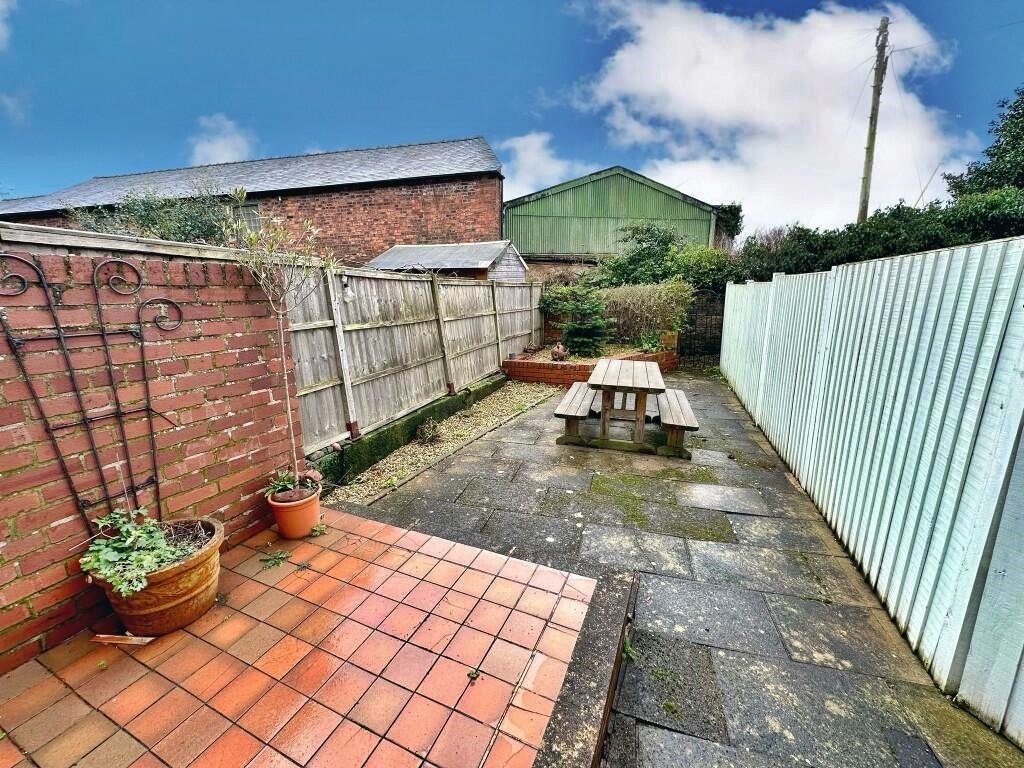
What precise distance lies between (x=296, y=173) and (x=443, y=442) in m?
16.8

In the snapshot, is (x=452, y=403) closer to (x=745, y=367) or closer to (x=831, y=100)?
(x=745, y=367)

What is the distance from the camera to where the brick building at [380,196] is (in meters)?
13.9

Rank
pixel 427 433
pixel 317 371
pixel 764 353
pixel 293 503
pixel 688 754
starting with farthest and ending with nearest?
pixel 764 353 < pixel 427 433 < pixel 317 371 < pixel 293 503 < pixel 688 754

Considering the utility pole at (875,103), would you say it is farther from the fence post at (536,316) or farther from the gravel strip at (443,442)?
the gravel strip at (443,442)

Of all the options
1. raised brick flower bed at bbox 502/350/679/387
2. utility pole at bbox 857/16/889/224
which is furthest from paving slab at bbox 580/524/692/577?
utility pole at bbox 857/16/889/224

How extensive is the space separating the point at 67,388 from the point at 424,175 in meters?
14.4

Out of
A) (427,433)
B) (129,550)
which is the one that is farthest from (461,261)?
(129,550)

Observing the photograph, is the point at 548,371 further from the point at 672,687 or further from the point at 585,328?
the point at 672,687

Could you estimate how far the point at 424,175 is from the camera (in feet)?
45.5

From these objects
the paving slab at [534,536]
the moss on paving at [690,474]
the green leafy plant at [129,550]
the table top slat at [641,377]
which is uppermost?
the green leafy plant at [129,550]

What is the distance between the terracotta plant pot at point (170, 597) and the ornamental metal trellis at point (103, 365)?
413mm

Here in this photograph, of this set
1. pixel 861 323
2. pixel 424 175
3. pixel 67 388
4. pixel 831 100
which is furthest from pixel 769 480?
pixel 424 175

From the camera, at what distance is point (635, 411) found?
4.42 metres

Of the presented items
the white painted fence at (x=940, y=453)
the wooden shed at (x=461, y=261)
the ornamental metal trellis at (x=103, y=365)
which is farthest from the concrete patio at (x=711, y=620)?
the wooden shed at (x=461, y=261)
